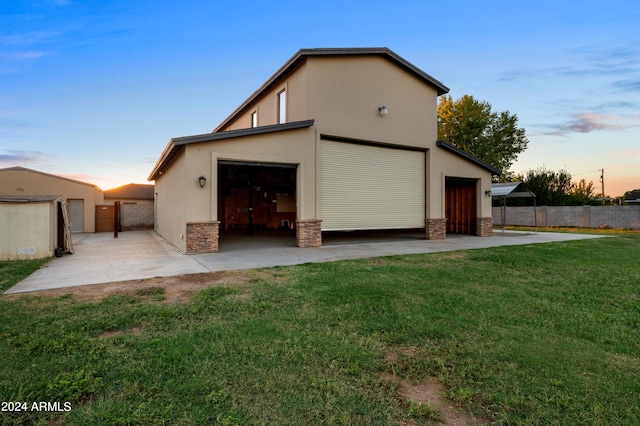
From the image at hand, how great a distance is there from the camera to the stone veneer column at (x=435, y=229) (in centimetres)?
1367

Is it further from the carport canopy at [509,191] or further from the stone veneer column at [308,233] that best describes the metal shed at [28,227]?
the carport canopy at [509,191]

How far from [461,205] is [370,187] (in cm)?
695

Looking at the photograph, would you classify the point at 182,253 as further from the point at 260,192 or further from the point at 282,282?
the point at 260,192

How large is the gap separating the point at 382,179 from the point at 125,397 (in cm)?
1165

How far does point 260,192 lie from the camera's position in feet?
64.2

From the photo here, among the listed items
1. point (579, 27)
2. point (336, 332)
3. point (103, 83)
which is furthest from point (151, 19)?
point (579, 27)

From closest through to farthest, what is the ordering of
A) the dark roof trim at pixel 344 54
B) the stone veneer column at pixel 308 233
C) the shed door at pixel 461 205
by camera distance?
1. the stone veneer column at pixel 308 233
2. the dark roof trim at pixel 344 54
3. the shed door at pixel 461 205

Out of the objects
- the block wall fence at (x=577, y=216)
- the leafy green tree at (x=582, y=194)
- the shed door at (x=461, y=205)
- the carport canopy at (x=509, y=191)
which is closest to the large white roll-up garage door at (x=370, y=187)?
the shed door at (x=461, y=205)

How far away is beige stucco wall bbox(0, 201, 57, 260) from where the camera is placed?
8227mm

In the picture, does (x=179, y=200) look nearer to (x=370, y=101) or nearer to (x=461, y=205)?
(x=370, y=101)

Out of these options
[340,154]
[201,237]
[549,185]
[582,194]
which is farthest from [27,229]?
[582,194]

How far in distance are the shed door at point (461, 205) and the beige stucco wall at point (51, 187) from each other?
69.6 feet

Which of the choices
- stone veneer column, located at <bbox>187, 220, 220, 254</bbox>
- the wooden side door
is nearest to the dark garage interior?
the wooden side door

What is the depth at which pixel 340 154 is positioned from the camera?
39.0ft
